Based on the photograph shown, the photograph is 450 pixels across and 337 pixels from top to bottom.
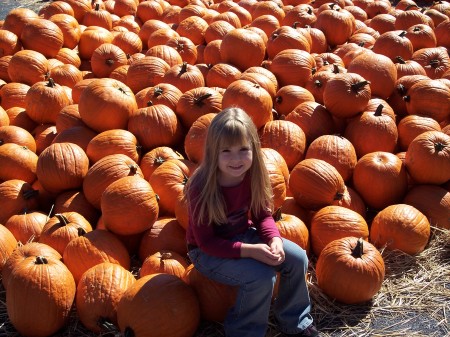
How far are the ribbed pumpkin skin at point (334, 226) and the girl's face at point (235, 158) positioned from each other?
112 centimetres

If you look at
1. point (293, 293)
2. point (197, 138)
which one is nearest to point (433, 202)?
point (293, 293)

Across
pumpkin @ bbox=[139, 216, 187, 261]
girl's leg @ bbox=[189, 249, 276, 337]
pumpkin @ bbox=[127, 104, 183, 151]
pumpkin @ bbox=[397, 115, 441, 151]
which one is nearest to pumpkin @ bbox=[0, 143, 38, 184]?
pumpkin @ bbox=[127, 104, 183, 151]

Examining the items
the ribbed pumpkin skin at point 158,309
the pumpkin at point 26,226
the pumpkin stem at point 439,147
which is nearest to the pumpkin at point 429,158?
the pumpkin stem at point 439,147

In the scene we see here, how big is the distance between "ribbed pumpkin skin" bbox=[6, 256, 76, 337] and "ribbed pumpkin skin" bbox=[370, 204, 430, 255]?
2.35 m

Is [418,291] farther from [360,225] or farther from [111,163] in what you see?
[111,163]

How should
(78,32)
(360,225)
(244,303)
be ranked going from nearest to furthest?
(244,303)
(360,225)
(78,32)

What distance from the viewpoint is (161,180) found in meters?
4.07

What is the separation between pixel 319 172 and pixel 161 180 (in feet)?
4.23

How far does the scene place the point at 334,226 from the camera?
12.4ft

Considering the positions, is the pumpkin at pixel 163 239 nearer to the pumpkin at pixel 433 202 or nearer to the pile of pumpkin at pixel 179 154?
the pile of pumpkin at pixel 179 154

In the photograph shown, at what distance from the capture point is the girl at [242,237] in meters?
2.94

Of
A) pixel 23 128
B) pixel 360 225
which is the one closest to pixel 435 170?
pixel 360 225

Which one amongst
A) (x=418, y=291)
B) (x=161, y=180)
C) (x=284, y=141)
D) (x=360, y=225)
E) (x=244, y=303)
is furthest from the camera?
(x=284, y=141)

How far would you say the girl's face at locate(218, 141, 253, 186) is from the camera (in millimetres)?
2930
